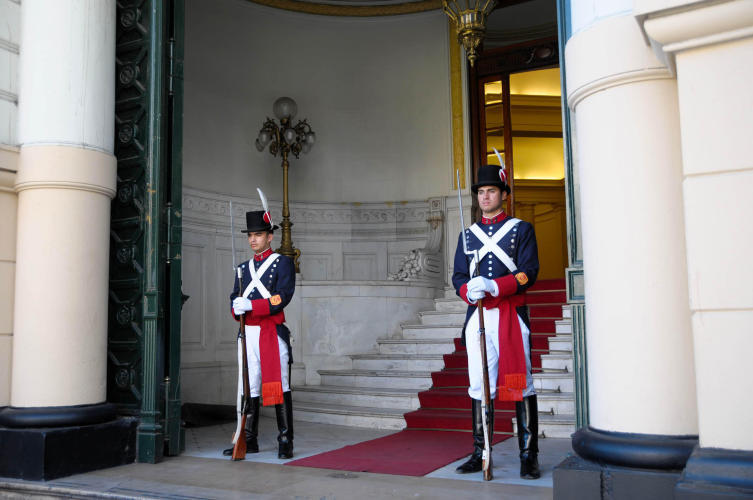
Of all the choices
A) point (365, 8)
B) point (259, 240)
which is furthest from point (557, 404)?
point (365, 8)

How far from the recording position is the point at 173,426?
4.90 metres

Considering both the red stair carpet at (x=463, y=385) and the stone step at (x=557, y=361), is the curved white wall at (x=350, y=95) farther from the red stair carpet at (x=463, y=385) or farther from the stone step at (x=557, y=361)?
the stone step at (x=557, y=361)

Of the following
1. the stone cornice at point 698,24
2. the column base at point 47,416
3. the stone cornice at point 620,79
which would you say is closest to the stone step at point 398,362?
the column base at point 47,416

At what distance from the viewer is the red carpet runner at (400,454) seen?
4.36 m

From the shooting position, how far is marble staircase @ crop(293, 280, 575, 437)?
5.87m

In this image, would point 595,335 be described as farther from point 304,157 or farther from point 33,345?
point 304,157

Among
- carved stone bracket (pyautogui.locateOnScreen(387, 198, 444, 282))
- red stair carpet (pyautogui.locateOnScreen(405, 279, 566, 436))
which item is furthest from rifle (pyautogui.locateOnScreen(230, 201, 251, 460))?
carved stone bracket (pyautogui.locateOnScreen(387, 198, 444, 282))

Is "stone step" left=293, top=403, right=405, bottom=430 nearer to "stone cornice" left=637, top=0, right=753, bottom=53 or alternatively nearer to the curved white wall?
the curved white wall

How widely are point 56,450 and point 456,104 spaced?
6881 millimetres

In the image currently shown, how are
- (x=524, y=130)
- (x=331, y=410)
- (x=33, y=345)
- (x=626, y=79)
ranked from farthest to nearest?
(x=524, y=130)
(x=331, y=410)
(x=33, y=345)
(x=626, y=79)

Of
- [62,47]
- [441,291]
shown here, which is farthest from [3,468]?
[441,291]

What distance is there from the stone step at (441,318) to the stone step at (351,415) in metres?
1.73

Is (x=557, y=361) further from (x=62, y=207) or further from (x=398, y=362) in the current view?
(x=62, y=207)

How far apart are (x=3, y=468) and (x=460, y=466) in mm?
2717
